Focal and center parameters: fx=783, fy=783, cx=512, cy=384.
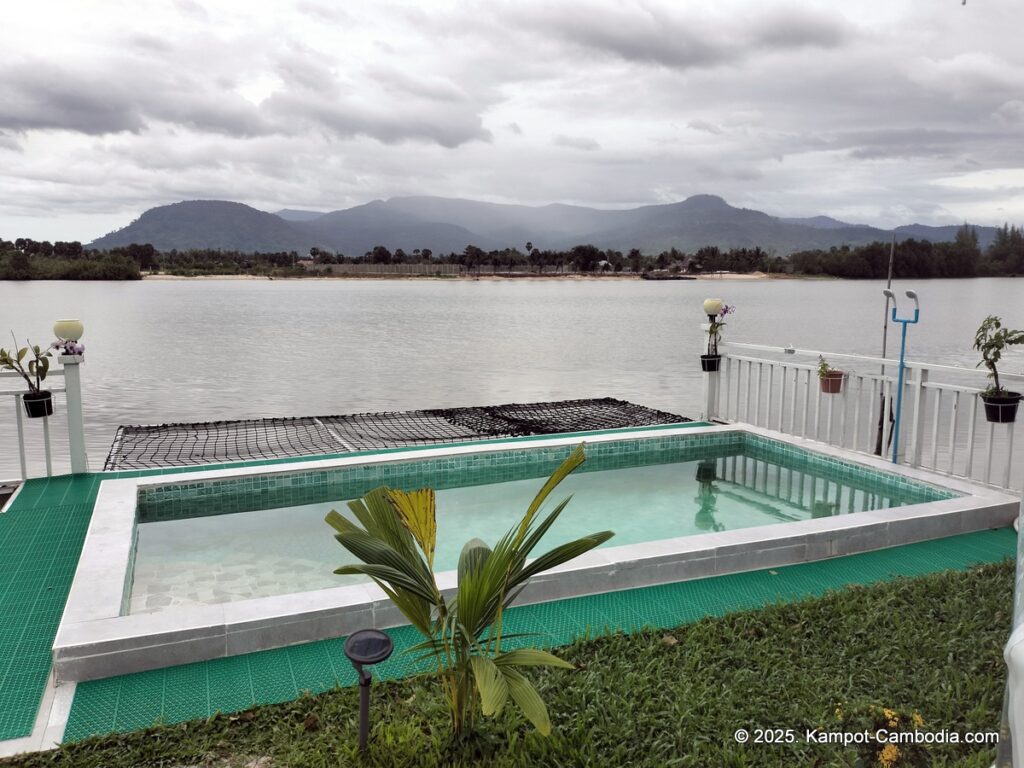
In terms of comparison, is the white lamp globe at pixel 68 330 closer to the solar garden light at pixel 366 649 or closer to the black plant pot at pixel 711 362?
the solar garden light at pixel 366 649

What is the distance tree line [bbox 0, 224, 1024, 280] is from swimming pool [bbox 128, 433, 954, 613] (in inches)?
1250

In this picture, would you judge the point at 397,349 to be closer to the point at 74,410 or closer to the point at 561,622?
the point at 74,410

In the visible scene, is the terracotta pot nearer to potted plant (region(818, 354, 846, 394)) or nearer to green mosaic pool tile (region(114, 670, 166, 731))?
potted plant (region(818, 354, 846, 394))

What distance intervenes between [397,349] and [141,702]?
73.2 ft

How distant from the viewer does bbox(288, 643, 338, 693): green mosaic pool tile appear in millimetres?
2709

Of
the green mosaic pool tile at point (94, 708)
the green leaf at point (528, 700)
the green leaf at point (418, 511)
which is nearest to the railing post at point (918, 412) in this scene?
the green leaf at point (528, 700)

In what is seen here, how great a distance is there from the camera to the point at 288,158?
6981 cm

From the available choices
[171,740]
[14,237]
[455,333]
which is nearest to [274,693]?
[171,740]

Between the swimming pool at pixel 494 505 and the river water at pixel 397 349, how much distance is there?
14.3 feet

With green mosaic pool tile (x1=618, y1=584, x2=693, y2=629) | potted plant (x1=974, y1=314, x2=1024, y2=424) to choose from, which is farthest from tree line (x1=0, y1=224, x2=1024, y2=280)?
green mosaic pool tile (x1=618, y1=584, x2=693, y2=629)

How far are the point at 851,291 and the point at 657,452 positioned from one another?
237 feet

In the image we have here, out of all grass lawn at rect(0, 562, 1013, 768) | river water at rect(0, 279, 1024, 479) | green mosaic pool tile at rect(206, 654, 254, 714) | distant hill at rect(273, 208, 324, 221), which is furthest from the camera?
distant hill at rect(273, 208, 324, 221)

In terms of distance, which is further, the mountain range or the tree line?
the mountain range

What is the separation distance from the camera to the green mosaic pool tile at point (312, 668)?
8.89 ft
